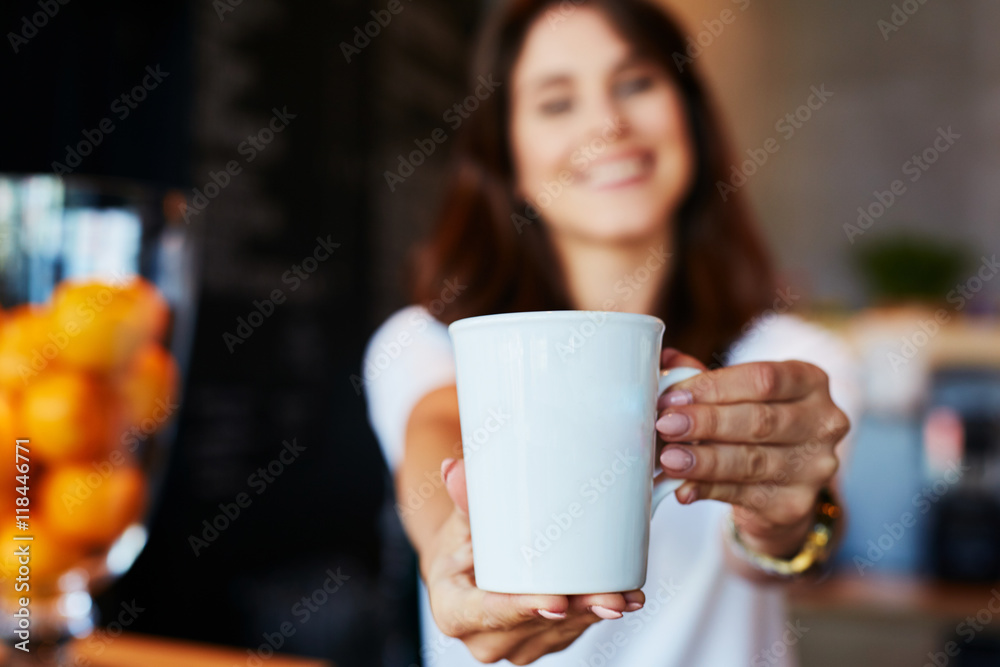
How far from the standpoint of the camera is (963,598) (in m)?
1.65

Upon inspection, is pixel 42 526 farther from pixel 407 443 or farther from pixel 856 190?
pixel 856 190

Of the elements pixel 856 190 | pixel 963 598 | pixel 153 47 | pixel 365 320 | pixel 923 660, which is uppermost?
pixel 856 190

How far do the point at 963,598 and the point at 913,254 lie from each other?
916mm

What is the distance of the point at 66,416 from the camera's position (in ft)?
1.55

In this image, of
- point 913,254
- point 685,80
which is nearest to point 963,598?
point 913,254
